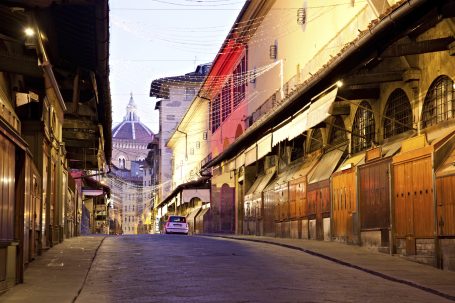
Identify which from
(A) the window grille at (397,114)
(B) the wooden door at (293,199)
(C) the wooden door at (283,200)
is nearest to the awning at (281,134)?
(B) the wooden door at (293,199)

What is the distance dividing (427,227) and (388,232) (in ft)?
9.99

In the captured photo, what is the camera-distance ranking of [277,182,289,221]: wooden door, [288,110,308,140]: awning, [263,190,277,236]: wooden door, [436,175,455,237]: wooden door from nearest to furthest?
[436,175,455,237]: wooden door
[288,110,308,140]: awning
[277,182,289,221]: wooden door
[263,190,277,236]: wooden door

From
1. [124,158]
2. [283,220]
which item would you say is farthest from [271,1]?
[124,158]

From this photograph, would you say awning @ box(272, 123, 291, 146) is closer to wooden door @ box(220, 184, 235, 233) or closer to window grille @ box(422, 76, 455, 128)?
window grille @ box(422, 76, 455, 128)

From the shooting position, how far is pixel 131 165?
171m

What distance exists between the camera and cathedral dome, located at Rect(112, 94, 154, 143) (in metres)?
182

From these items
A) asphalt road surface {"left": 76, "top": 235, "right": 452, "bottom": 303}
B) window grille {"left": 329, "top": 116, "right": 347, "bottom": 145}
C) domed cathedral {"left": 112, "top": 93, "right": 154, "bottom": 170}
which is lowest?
asphalt road surface {"left": 76, "top": 235, "right": 452, "bottom": 303}

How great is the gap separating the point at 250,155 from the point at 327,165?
34.4 ft

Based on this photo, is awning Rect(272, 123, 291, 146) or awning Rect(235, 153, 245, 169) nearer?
awning Rect(272, 123, 291, 146)

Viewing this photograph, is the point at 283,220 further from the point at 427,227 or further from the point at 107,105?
the point at 427,227

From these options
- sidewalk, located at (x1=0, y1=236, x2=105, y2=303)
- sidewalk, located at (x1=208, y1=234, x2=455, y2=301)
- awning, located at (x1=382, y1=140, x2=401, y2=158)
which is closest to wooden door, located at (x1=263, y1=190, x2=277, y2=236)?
sidewalk, located at (x1=208, y1=234, x2=455, y2=301)

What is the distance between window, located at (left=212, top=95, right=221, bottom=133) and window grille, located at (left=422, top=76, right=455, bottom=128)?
38.2 metres

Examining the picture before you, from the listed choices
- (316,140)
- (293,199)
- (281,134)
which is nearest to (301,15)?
(316,140)

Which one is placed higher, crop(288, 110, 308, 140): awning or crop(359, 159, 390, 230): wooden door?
crop(288, 110, 308, 140): awning
